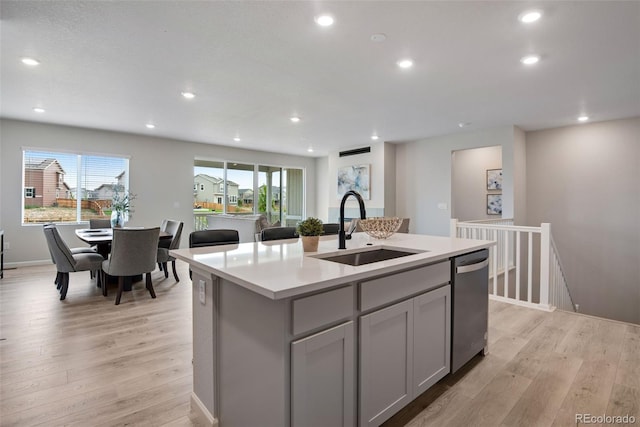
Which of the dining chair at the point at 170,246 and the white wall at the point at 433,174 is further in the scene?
the white wall at the point at 433,174

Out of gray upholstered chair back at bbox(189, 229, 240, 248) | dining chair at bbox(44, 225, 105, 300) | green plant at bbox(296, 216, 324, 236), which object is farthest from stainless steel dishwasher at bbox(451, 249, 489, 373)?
dining chair at bbox(44, 225, 105, 300)

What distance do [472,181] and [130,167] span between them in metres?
7.50

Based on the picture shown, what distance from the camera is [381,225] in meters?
2.40

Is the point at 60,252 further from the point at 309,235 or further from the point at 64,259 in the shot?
the point at 309,235

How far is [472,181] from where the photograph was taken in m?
7.33

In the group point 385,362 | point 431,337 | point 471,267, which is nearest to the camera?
point 385,362

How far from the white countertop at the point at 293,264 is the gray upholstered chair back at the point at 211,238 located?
38 cm

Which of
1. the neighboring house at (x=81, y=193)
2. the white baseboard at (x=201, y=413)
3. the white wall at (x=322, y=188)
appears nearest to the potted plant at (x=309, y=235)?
the white baseboard at (x=201, y=413)

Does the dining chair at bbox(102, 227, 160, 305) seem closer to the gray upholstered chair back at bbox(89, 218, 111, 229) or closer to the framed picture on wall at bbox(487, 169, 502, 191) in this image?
A: the gray upholstered chair back at bbox(89, 218, 111, 229)

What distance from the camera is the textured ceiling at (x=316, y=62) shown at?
2.38 meters

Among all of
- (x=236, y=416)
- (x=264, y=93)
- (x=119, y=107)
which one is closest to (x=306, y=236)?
(x=236, y=416)

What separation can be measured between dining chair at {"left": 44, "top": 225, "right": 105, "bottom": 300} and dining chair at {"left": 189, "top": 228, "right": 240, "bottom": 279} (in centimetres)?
230

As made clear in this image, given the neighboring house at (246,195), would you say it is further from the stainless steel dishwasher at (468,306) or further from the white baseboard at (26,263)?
the stainless steel dishwasher at (468,306)

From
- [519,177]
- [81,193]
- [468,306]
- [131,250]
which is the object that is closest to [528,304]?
[468,306]
